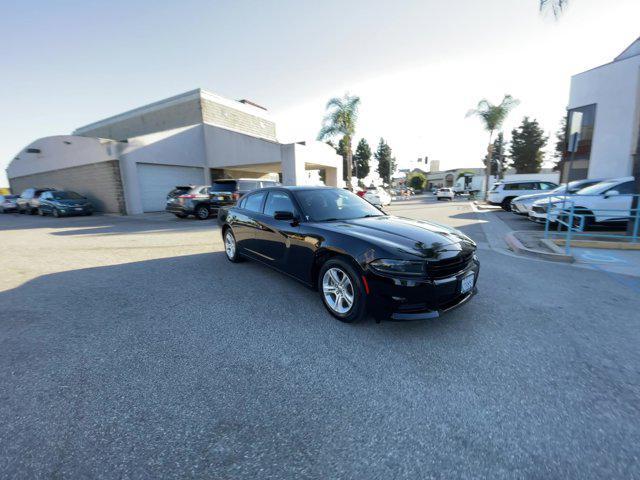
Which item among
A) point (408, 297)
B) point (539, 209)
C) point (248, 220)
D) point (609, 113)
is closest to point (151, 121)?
point (248, 220)

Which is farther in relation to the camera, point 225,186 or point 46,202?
point 46,202

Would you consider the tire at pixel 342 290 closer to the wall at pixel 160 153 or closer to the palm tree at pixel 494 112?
the wall at pixel 160 153

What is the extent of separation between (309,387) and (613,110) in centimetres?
2318

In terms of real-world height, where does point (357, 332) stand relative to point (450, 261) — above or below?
below

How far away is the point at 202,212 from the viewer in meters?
13.3

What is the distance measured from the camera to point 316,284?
3.64 meters

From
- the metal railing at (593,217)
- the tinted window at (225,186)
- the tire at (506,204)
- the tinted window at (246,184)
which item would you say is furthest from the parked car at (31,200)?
the tire at (506,204)

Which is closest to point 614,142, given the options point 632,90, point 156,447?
point 632,90

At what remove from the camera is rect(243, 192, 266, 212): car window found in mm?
4996

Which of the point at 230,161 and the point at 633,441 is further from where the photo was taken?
the point at 230,161

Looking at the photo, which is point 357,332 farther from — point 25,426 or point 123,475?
point 25,426

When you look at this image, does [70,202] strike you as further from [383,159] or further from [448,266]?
[383,159]

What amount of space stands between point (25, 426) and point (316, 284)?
2659 mm

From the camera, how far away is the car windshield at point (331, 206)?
4.02 meters
